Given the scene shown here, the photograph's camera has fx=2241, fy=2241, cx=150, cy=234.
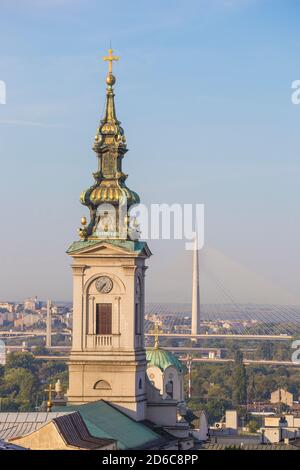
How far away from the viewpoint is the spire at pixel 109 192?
86.4m

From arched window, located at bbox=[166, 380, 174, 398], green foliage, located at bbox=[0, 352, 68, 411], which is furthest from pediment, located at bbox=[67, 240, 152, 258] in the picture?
green foliage, located at bbox=[0, 352, 68, 411]

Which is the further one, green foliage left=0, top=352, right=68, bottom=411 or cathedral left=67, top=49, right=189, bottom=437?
green foliage left=0, top=352, right=68, bottom=411

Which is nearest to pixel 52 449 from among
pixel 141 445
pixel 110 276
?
pixel 141 445

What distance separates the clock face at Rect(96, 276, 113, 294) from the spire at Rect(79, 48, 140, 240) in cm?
172

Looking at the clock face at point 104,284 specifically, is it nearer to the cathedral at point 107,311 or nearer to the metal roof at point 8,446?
the cathedral at point 107,311

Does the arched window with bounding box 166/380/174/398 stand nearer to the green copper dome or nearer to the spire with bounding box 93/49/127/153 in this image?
the green copper dome

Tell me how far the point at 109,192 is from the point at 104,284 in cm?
376

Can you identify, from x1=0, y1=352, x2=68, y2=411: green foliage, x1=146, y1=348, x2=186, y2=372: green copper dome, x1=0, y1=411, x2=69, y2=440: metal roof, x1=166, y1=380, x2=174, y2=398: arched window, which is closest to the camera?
x1=0, y1=411, x2=69, y2=440: metal roof

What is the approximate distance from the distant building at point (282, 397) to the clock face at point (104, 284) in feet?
326

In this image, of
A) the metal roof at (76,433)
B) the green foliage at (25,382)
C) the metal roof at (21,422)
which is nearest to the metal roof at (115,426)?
the metal roof at (21,422)

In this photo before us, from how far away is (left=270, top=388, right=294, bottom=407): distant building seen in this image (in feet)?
611

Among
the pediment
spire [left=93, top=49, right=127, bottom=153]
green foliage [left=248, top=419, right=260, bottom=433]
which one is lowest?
green foliage [left=248, top=419, right=260, bottom=433]
